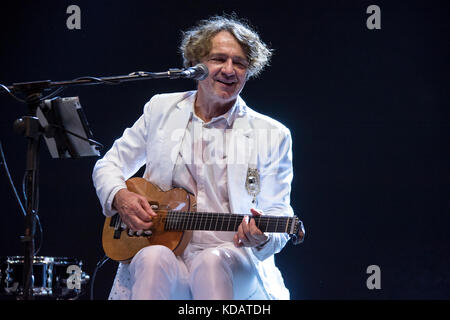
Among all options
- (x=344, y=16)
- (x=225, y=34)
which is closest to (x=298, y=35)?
(x=344, y=16)

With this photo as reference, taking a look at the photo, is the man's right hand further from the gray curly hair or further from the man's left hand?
the gray curly hair

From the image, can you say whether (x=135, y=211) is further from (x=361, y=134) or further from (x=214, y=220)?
(x=361, y=134)

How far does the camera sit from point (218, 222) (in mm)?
2352

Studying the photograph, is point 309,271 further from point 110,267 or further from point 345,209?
point 110,267

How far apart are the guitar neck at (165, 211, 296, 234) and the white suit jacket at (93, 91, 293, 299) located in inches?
5.5

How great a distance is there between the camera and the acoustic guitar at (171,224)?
224 centimetres

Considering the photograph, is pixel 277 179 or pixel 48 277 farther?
pixel 48 277

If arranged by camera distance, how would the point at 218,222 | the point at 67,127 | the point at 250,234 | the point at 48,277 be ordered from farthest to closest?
the point at 48,277 → the point at 218,222 → the point at 250,234 → the point at 67,127

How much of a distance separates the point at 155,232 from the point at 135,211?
139 mm

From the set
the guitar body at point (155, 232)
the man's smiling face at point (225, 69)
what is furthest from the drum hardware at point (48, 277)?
the man's smiling face at point (225, 69)

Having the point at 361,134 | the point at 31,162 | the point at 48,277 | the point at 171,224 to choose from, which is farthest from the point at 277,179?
the point at 48,277

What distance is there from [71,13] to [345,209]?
2298 mm

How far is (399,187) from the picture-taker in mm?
3619

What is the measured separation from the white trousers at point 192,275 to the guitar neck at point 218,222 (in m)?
0.10
